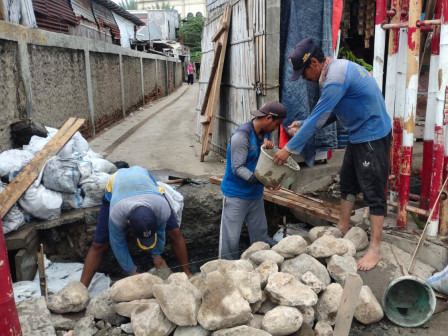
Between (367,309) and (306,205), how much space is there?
67.5 inches

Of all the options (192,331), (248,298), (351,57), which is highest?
(351,57)

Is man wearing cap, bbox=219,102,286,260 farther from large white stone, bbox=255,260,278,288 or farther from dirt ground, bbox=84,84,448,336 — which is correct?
dirt ground, bbox=84,84,448,336

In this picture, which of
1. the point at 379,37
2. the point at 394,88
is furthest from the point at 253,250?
the point at 379,37

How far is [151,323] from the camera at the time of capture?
7.41 ft

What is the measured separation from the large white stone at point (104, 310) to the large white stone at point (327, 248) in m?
1.40

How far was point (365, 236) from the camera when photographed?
125 inches

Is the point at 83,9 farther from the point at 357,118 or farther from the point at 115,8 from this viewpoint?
the point at 357,118

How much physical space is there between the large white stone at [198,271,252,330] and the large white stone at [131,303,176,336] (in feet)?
0.70

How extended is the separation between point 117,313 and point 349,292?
60.5 inches

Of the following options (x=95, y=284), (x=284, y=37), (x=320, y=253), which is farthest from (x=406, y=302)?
(x=284, y=37)

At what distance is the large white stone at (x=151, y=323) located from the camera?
2.25 meters

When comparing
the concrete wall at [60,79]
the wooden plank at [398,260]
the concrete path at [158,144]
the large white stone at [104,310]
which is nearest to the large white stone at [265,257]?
the wooden plank at [398,260]

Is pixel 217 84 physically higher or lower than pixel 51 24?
lower

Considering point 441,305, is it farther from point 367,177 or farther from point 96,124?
point 96,124
